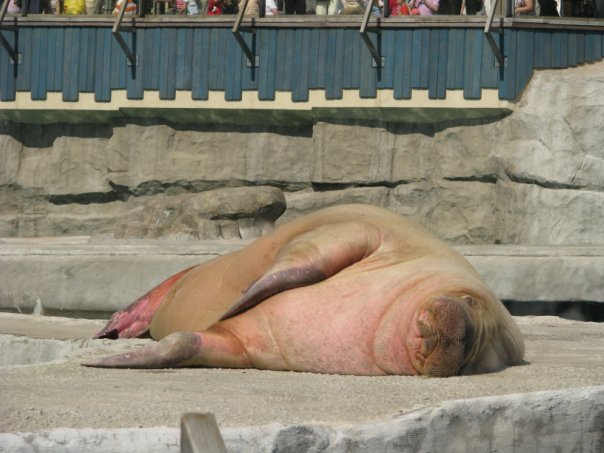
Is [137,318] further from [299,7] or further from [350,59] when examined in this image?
[299,7]

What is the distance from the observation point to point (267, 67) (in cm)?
1894

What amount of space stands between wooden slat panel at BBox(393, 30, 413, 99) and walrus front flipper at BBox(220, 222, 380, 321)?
39.5 feet

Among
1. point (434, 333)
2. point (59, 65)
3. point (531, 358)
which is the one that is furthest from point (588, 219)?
point (434, 333)

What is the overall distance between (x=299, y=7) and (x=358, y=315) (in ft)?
44.6

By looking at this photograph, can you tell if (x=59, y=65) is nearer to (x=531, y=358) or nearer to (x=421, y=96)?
(x=421, y=96)

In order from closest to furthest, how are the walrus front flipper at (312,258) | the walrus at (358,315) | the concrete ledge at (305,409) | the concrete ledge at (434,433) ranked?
the concrete ledge at (434,433) → the concrete ledge at (305,409) → the walrus at (358,315) → the walrus front flipper at (312,258)

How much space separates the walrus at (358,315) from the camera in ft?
18.6

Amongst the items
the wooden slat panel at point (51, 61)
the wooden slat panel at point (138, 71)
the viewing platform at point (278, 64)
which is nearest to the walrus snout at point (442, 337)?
the viewing platform at point (278, 64)

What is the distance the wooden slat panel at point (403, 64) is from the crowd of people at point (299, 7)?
19.4 inches

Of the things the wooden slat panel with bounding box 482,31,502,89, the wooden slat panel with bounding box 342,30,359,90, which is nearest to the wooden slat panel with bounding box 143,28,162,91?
the wooden slat panel with bounding box 342,30,359,90

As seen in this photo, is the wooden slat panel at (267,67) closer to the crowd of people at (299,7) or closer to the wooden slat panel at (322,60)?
the crowd of people at (299,7)

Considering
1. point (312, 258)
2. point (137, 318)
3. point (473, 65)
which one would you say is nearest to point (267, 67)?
point (473, 65)

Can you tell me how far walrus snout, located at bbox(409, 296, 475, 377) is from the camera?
5.51 meters

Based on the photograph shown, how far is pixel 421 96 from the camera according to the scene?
60.4 feet
